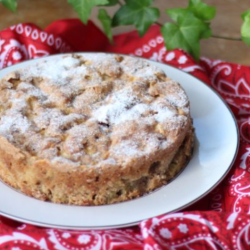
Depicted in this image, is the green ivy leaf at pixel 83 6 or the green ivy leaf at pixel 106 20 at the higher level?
the green ivy leaf at pixel 106 20

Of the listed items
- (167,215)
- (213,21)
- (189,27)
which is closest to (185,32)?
(189,27)

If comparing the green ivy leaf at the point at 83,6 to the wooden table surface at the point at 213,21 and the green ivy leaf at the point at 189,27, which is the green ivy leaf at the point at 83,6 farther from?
the wooden table surface at the point at 213,21

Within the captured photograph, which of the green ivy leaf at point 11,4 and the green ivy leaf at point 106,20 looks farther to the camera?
the green ivy leaf at point 106,20

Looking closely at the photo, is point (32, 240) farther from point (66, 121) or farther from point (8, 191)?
point (66, 121)

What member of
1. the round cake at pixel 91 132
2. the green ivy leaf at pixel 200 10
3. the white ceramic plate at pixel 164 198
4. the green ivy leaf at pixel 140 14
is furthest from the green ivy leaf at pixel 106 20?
the white ceramic plate at pixel 164 198

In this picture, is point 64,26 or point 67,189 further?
point 64,26

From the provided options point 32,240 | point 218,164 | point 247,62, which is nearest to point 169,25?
point 247,62

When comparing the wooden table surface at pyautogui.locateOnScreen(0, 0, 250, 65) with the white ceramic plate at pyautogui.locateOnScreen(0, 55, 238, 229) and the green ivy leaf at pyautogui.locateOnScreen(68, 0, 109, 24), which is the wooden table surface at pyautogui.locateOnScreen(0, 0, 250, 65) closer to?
the green ivy leaf at pyautogui.locateOnScreen(68, 0, 109, 24)
